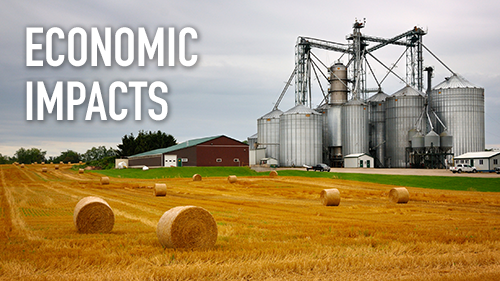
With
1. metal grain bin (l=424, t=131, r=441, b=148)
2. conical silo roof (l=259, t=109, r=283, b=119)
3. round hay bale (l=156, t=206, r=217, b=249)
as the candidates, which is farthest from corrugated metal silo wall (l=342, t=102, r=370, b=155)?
round hay bale (l=156, t=206, r=217, b=249)

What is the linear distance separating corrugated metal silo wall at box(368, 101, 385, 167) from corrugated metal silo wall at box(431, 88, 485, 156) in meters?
11.5

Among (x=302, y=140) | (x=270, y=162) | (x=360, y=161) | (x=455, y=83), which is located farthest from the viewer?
(x=270, y=162)

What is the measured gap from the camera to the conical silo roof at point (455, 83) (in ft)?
267

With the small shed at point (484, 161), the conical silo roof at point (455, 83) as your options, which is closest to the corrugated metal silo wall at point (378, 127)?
the conical silo roof at point (455, 83)

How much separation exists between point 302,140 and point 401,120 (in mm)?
18914

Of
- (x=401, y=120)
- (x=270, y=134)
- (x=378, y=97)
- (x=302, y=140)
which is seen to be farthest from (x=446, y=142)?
(x=270, y=134)

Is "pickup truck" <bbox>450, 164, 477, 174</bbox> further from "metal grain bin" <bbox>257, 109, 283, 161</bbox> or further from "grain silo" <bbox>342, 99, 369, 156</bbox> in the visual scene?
A: "metal grain bin" <bbox>257, 109, 283, 161</bbox>

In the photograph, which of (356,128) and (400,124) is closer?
(400,124)

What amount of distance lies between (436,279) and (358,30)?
299 feet

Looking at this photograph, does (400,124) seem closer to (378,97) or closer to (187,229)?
(378,97)

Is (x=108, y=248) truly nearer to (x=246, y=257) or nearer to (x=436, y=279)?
(x=246, y=257)

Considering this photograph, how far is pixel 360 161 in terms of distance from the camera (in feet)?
271

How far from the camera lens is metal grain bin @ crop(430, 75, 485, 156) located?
260 feet

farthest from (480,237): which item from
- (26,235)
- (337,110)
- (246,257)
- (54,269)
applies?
(337,110)
